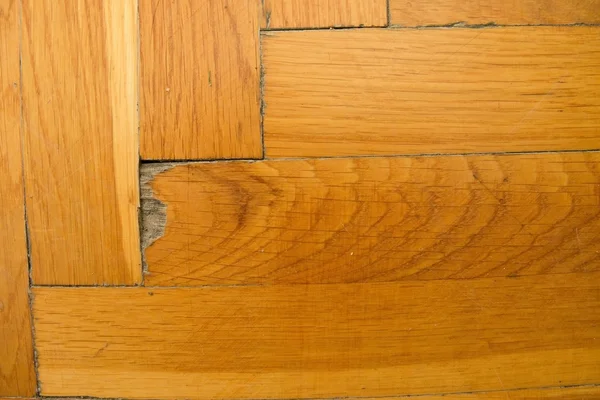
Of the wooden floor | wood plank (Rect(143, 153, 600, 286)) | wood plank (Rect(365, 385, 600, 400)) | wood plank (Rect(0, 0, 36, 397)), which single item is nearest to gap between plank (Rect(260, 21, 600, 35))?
the wooden floor

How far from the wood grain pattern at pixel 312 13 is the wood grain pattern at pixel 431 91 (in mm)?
10

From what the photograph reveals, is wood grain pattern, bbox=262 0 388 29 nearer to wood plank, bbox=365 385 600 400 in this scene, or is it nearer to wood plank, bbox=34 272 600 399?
wood plank, bbox=34 272 600 399

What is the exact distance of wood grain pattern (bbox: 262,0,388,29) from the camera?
1.45ft

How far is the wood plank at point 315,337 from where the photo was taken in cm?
45

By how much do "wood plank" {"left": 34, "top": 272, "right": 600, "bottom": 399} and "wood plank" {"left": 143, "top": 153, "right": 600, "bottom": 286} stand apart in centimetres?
2

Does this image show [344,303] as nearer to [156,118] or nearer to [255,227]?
[255,227]

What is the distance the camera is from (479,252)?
45 centimetres

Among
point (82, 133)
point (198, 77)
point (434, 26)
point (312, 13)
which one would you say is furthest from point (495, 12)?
point (82, 133)

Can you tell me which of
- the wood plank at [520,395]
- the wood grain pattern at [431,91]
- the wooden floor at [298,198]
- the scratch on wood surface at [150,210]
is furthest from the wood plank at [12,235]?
the wood plank at [520,395]

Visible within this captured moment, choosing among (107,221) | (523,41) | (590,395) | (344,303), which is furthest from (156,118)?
(590,395)

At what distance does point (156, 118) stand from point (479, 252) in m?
0.34

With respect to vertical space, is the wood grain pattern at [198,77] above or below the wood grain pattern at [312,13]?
below

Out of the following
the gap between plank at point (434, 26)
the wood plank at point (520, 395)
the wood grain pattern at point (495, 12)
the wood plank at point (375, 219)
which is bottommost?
the wood plank at point (520, 395)

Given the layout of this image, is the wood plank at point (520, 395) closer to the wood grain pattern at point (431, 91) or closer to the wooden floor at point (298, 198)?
the wooden floor at point (298, 198)
